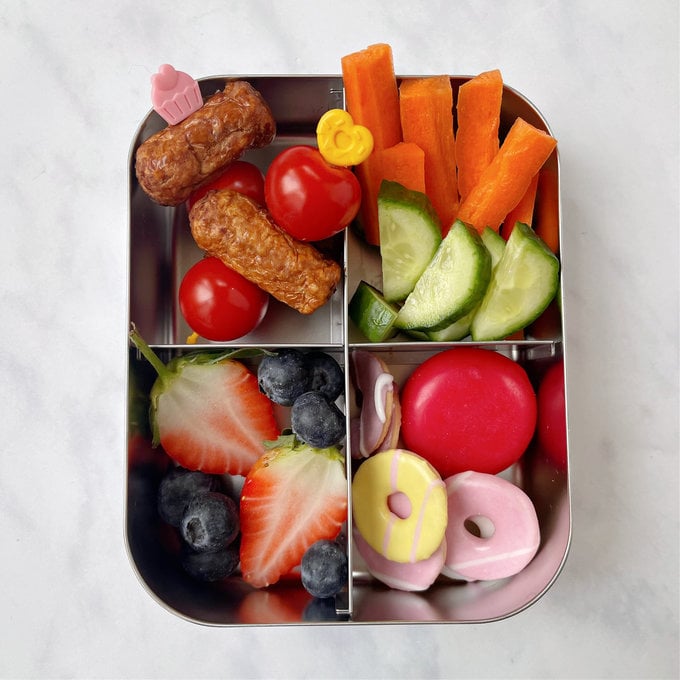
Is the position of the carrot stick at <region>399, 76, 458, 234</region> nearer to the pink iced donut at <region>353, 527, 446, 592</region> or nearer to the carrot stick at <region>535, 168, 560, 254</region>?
the carrot stick at <region>535, 168, 560, 254</region>

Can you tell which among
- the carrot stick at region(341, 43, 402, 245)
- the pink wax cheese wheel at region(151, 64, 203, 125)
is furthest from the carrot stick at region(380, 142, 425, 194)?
the pink wax cheese wheel at region(151, 64, 203, 125)

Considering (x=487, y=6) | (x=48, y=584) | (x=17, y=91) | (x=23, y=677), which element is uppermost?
(x=487, y=6)

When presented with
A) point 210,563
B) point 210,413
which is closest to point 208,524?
point 210,563

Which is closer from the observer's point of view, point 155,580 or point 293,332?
point 155,580

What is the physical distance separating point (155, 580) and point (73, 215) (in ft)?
2.30

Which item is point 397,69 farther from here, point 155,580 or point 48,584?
point 48,584

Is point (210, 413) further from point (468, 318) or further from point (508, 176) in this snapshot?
point (508, 176)

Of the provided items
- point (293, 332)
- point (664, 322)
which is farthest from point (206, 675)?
point (664, 322)

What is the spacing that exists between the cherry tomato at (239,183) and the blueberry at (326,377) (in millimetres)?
301

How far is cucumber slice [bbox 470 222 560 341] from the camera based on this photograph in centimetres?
112

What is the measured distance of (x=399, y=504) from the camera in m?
1.22

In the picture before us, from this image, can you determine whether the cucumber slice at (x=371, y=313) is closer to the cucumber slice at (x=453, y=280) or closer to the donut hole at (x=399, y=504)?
the cucumber slice at (x=453, y=280)

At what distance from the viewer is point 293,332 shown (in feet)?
4.30

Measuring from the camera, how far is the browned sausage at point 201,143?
3.70 feet
